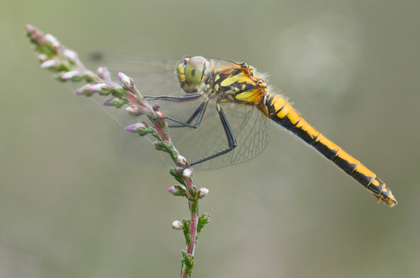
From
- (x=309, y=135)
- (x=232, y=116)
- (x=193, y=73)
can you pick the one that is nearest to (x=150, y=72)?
(x=193, y=73)

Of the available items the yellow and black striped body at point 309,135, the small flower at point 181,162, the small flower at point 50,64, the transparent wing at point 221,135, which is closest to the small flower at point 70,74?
the small flower at point 50,64

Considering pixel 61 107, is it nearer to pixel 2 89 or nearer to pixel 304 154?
pixel 2 89

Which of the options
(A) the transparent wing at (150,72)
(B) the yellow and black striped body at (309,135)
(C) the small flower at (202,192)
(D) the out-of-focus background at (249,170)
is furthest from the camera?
(D) the out-of-focus background at (249,170)

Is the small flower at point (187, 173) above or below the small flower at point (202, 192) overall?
above

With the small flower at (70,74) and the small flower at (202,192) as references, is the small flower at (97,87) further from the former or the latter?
the small flower at (202,192)

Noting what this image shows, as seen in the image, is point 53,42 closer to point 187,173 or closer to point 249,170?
point 187,173

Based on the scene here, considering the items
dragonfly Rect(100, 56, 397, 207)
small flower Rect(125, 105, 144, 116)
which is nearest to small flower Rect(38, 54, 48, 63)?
small flower Rect(125, 105, 144, 116)

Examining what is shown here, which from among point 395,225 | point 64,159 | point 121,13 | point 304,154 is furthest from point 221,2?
point 395,225

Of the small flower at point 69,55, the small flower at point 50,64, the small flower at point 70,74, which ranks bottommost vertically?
the small flower at point 70,74
